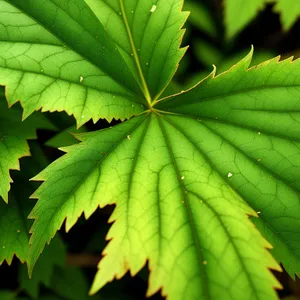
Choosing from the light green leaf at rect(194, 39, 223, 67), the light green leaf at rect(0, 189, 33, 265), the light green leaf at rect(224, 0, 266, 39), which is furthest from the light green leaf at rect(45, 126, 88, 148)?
the light green leaf at rect(194, 39, 223, 67)

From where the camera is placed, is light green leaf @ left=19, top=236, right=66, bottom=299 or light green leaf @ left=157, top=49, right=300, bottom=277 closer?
light green leaf @ left=157, top=49, right=300, bottom=277

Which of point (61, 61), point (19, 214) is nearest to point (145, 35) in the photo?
point (61, 61)

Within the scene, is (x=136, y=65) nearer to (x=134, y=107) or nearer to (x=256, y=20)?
(x=134, y=107)

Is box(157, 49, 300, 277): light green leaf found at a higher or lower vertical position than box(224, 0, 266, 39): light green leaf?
lower

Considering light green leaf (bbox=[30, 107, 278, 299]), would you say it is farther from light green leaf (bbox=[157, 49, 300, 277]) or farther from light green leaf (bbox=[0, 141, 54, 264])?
light green leaf (bbox=[0, 141, 54, 264])

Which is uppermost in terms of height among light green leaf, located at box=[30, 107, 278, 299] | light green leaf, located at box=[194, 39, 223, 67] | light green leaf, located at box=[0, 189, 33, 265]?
light green leaf, located at box=[194, 39, 223, 67]

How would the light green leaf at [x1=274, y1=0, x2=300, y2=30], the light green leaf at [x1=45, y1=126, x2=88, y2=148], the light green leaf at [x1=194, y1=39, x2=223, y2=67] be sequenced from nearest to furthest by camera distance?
the light green leaf at [x1=45, y1=126, x2=88, y2=148]
the light green leaf at [x1=274, y1=0, x2=300, y2=30]
the light green leaf at [x1=194, y1=39, x2=223, y2=67]

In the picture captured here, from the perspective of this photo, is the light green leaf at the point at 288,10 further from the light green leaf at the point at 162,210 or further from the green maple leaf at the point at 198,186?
the light green leaf at the point at 162,210
